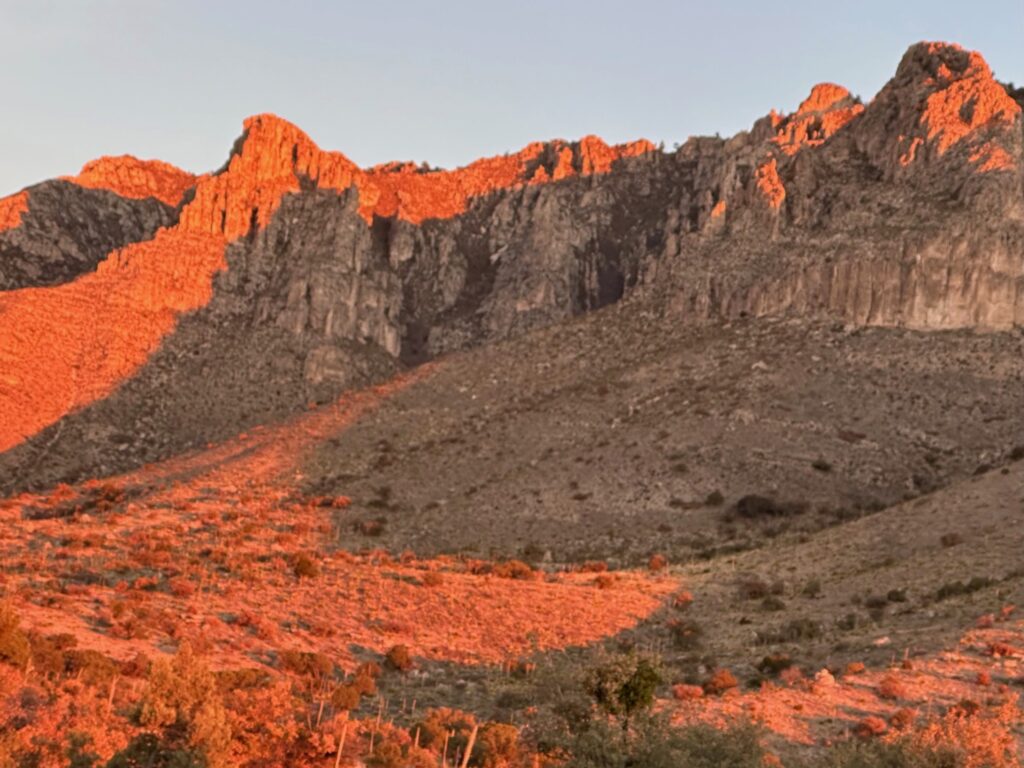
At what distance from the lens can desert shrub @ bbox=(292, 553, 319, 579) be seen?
39.4m

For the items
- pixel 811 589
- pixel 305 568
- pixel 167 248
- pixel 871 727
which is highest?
pixel 167 248

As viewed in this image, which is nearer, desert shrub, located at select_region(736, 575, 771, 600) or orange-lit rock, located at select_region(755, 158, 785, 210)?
desert shrub, located at select_region(736, 575, 771, 600)

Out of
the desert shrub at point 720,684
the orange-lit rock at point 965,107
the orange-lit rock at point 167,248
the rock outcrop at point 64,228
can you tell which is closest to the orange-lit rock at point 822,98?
the orange-lit rock at point 965,107

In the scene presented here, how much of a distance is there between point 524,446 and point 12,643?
122ft

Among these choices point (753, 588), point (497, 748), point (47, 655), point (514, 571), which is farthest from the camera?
point (514, 571)

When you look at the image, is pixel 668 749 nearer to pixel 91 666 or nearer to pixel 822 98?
pixel 91 666

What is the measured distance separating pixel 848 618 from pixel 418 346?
7250 cm

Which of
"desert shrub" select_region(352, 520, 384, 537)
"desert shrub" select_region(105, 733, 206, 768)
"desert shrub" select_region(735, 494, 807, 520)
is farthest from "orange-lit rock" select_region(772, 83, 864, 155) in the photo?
"desert shrub" select_region(105, 733, 206, 768)

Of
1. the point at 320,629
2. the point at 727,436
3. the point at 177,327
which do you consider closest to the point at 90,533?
the point at 320,629

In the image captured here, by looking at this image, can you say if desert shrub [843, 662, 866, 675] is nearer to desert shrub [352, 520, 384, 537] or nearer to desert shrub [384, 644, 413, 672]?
desert shrub [384, 644, 413, 672]

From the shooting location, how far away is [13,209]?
336 ft

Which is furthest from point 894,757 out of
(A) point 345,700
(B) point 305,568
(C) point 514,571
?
(B) point 305,568

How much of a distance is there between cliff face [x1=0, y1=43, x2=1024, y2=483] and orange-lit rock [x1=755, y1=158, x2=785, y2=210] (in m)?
0.23

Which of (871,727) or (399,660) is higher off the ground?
(871,727)
